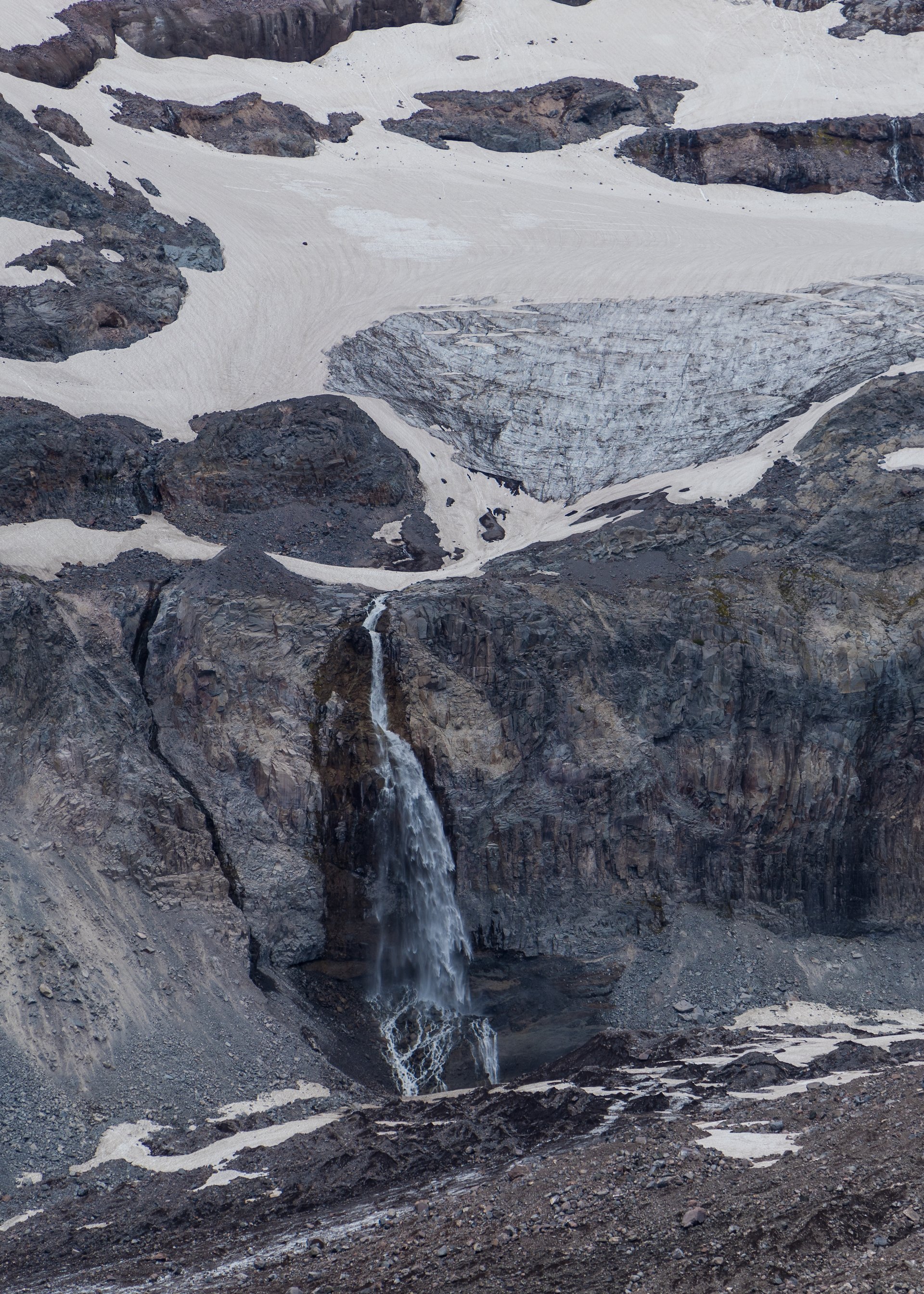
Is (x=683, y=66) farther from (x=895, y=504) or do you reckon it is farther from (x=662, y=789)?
(x=662, y=789)

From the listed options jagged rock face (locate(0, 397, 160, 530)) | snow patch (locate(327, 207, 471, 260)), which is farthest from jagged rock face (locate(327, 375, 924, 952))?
snow patch (locate(327, 207, 471, 260))

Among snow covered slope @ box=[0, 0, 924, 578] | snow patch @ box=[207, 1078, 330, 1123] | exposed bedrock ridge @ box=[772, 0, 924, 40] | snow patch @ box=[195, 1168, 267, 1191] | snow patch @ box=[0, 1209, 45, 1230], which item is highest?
exposed bedrock ridge @ box=[772, 0, 924, 40]

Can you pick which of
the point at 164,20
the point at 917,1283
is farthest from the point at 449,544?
the point at 164,20

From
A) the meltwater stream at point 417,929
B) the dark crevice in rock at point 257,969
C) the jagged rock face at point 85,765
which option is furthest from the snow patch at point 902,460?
the dark crevice in rock at point 257,969

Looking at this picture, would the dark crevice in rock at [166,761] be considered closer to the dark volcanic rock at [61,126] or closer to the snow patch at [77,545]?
the snow patch at [77,545]

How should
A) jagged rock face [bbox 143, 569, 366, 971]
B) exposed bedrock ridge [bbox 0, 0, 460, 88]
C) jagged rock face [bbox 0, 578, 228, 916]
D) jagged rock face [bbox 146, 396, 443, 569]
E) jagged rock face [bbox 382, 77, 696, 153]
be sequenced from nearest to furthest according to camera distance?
jagged rock face [bbox 0, 578, 228, 916]
jagged rock face [bbox 143, 569, 366, 971]
jagged rock face [bbox 146, 396, 443, 569]
exposed bedrock ridge [bbox 0, 0, 460, 88]
jagged rock face [bbox 382, 77, 696, 153]

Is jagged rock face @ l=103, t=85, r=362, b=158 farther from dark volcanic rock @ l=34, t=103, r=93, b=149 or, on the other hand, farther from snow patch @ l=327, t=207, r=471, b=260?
snow patch @ l=327, t=207, r=471, b=260

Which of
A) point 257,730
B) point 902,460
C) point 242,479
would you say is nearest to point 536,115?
point 242,479
